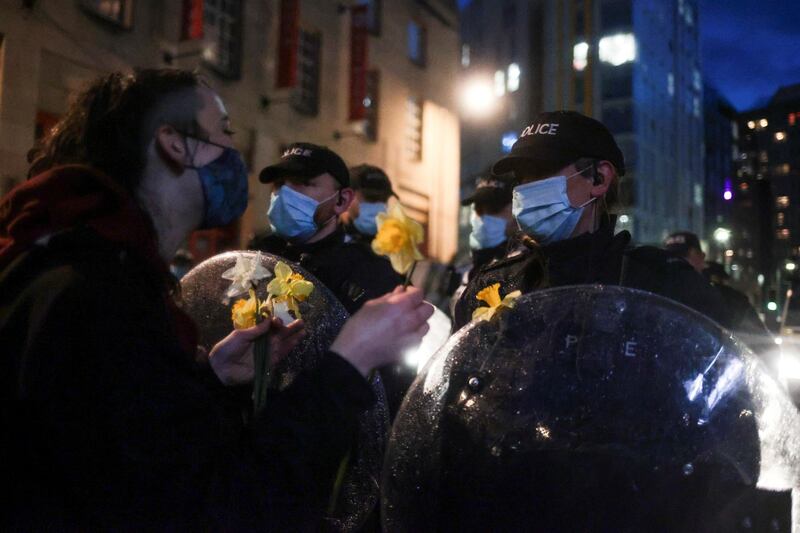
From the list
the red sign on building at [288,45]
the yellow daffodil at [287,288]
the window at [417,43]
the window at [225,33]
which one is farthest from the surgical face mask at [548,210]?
the window at [417,43]

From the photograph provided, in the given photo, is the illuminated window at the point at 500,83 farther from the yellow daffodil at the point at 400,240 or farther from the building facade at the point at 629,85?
the yellow daffodil at the point at 400,240

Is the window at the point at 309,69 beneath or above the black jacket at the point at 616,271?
above

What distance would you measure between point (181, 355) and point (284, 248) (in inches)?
83.4

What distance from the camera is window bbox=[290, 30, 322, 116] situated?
53.1 feet

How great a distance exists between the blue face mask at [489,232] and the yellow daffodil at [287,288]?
9.50ft

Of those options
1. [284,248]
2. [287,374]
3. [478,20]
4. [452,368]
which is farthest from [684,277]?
[478,20]

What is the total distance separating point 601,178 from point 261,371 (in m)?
1.51

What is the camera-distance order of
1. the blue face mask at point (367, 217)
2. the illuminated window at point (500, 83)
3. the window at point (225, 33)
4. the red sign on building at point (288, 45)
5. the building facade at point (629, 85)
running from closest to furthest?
1. the blue face mask at point (367, 217)
2. the window at point (225, 33)
3. the red sign on building at point (288, 45)
4. the building facade at point (629, 85)
5. the illuminated window at point (500, 83)

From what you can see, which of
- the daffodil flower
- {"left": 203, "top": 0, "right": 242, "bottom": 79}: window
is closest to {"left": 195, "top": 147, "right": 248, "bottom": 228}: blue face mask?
the daffodil flower

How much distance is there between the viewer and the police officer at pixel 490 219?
16.5 ft

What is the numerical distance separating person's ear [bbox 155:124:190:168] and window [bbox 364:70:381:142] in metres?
16.9

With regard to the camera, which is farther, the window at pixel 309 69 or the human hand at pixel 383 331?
the window at pixel 309 69

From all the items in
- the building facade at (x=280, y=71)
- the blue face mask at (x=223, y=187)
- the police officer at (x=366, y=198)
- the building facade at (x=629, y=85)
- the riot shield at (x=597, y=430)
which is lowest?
the riot shield at (x=597, y=430)

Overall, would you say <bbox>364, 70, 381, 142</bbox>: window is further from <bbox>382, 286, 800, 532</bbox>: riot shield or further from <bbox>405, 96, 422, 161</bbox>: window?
<bbox>382, 286, 800, 532</bbox>: riot shield
